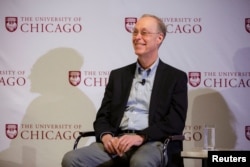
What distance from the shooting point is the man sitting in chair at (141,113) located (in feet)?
10.3

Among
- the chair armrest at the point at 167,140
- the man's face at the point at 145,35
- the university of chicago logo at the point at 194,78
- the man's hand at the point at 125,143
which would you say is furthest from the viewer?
the university of chicago logo at the point at 194,78

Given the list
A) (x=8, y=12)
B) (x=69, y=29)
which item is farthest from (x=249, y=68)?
(x=8, y=12)

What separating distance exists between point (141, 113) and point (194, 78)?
1306 mm

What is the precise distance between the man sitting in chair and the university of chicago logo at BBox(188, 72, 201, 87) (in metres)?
1.07

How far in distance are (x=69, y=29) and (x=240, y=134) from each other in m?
2.10

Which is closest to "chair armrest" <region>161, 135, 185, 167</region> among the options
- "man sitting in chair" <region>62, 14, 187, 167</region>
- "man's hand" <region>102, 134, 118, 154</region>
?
"man sitting in chair" <region>62, 14, 187, 167</region>

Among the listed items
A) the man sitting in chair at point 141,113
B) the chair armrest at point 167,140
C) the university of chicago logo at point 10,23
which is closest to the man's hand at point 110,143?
the man sitting in chair at point 141,113

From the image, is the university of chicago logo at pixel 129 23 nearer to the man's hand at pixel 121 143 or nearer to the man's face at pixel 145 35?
the man's face at pixel 145 35

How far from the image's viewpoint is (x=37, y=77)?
15.0 ft

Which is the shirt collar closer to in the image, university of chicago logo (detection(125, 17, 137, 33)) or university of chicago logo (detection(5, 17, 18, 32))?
university of chicago logo (detection(125, 17, 137, 33))

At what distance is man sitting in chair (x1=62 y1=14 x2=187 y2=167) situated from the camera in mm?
3133

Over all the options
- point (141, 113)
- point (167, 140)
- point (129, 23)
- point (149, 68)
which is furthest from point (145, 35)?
point (129, 23)

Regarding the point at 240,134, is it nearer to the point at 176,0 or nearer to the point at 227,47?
the point at 227,47

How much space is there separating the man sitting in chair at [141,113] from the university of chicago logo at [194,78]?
1071 mm
